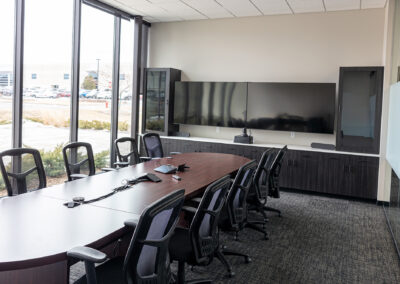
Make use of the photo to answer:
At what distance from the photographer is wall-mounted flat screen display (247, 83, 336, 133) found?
19.6 feet

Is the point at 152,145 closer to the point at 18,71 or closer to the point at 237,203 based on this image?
the point at 18,71

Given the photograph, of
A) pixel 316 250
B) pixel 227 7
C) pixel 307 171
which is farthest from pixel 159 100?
pixel 316 250

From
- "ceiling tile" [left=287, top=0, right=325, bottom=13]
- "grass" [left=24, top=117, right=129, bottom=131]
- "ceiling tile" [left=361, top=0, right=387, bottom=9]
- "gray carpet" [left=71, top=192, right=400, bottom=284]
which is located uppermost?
"ceiling tile" [left=287, top=0, right=325, bottom=13]

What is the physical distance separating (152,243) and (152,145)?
3.51 meters

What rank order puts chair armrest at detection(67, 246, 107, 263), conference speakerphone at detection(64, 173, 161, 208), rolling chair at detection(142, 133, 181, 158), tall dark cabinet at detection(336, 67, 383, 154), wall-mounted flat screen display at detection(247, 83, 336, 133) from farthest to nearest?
wall-mounted flat screen display at detection(247, 83, 336, 133)
tall dark cabinet at detection(336, 67, 383, 154)
rolling chair at detection(142, 133, 181, 158)
conference speakerphone at detection(64, 173, 161, 208)
chair armrest at detection(67, 246, 107, 263)

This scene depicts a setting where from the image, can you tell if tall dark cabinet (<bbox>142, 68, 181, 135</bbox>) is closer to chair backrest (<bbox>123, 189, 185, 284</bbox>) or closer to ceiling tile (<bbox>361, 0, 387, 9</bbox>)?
ceiling tile (<bbox>361, 0, 387, 9</bbox>)

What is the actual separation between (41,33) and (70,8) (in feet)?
2.37

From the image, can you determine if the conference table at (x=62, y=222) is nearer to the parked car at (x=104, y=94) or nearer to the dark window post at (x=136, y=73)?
the parked car at (x=104, y=94)

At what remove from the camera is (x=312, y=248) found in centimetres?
368

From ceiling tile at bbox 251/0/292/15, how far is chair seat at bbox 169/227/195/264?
4.37 metres

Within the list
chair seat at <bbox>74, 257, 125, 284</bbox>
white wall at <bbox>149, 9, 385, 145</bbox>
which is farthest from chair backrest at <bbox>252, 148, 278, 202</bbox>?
white wall at <bbox>149, 9, 385, 145</bbox>

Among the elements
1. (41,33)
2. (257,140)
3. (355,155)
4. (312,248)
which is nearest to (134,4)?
(41,33)

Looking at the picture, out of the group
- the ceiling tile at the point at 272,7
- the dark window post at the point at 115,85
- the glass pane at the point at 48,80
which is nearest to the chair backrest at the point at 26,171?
the glass pane at the point at 48,80

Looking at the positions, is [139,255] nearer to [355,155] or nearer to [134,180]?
[134,180]
